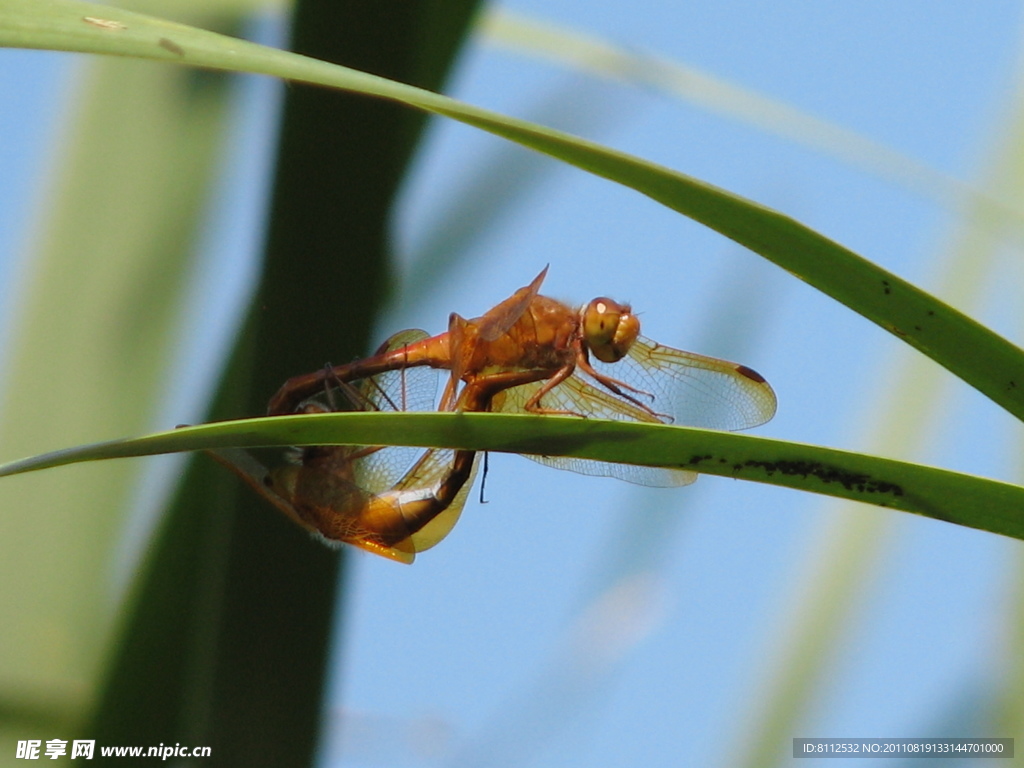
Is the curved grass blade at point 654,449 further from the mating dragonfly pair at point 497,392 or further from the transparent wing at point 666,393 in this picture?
the transparent wing at point 666,393

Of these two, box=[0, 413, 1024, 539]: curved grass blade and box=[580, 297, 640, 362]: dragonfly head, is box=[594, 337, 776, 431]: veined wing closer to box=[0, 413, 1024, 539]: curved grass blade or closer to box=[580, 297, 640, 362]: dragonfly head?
box=[580, 297, 640, 362]: dragonfly head

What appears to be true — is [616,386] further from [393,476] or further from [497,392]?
[393,476]

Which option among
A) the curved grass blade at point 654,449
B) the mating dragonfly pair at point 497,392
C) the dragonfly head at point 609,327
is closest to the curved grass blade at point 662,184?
the curved grass blade at point 654,449

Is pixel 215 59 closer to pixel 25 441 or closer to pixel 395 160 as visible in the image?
pixel 395 160

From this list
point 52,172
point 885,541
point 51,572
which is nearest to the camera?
point 51,572

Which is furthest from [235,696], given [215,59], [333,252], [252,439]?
[215,59]

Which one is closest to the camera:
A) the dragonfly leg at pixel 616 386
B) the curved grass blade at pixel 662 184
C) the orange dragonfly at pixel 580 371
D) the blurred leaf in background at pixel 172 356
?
the curved grass blade at pixel 662 184

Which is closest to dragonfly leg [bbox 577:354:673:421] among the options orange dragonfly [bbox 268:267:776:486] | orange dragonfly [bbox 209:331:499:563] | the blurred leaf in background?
orange dragonfly [bbox 268:267:776:486]
